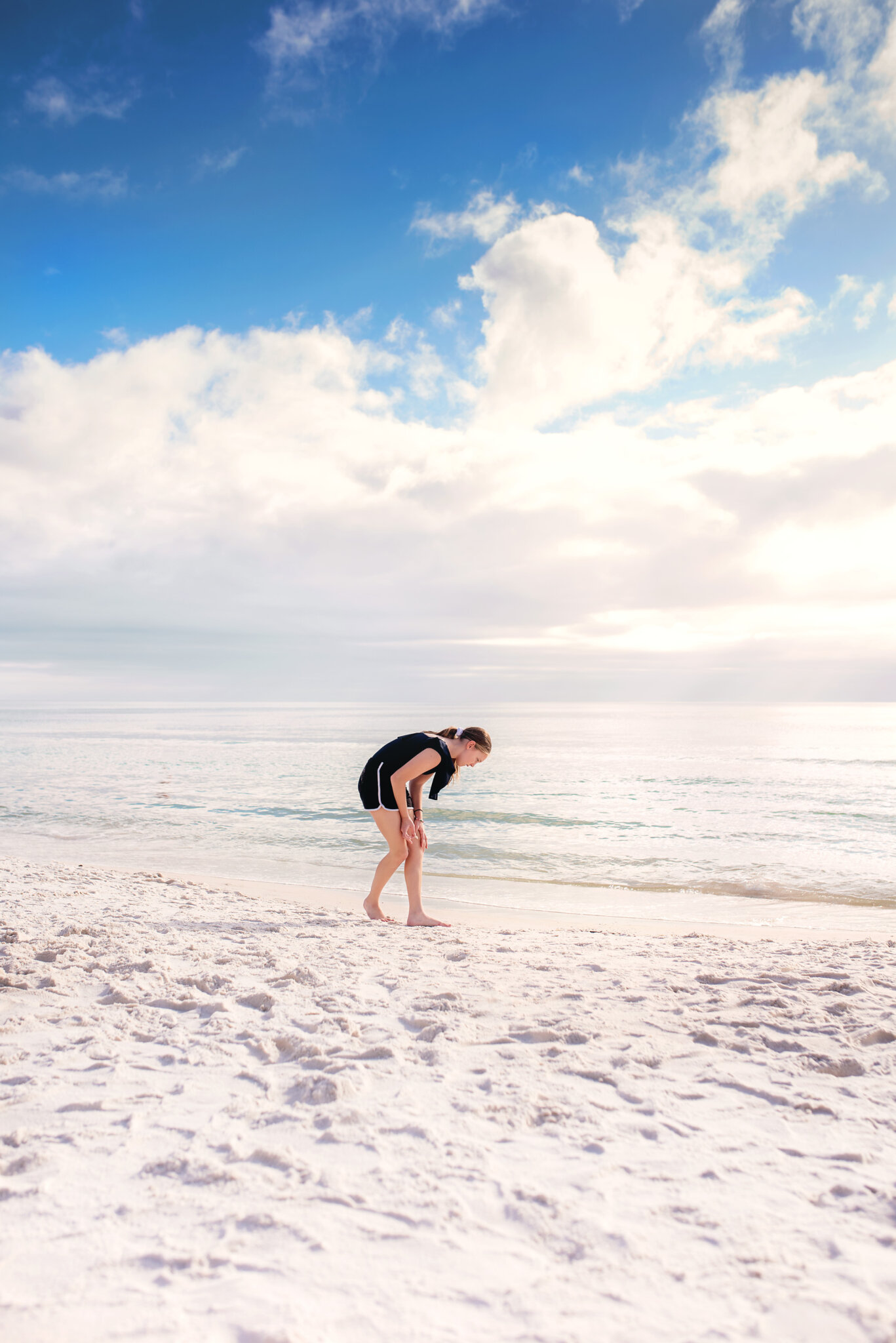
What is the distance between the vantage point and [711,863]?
11312 millimetres

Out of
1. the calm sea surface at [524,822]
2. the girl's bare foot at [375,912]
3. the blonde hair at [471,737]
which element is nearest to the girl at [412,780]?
the blonde hair at [471,737]

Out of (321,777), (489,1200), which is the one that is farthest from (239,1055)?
(321,777)

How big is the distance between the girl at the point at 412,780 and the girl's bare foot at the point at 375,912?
1.16 ft

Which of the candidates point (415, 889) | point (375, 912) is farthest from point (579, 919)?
point (375, 912)

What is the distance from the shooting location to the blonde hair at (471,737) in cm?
641

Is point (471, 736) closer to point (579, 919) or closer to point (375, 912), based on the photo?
point (375, 912)

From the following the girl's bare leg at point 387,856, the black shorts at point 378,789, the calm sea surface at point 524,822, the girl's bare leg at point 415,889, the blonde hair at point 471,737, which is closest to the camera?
the blonde hair at point 471,737

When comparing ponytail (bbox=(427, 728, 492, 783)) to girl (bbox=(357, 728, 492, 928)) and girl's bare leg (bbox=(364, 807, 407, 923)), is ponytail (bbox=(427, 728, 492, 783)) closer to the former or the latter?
girl (bbox=(357, 728, 492, 928))

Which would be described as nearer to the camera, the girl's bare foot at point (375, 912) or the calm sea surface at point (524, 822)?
the girl's bare foot at point (375, 912)

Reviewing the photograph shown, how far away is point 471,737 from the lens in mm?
6473

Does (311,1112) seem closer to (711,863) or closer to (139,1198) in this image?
(139,1198)

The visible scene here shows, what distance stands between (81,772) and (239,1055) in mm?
21656

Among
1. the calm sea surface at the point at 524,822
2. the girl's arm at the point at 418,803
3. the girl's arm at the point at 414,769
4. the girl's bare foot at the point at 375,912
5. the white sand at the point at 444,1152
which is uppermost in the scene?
the girl's arm at the point at 414,769

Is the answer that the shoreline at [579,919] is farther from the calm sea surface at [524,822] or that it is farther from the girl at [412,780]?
the girl at [412,780]
